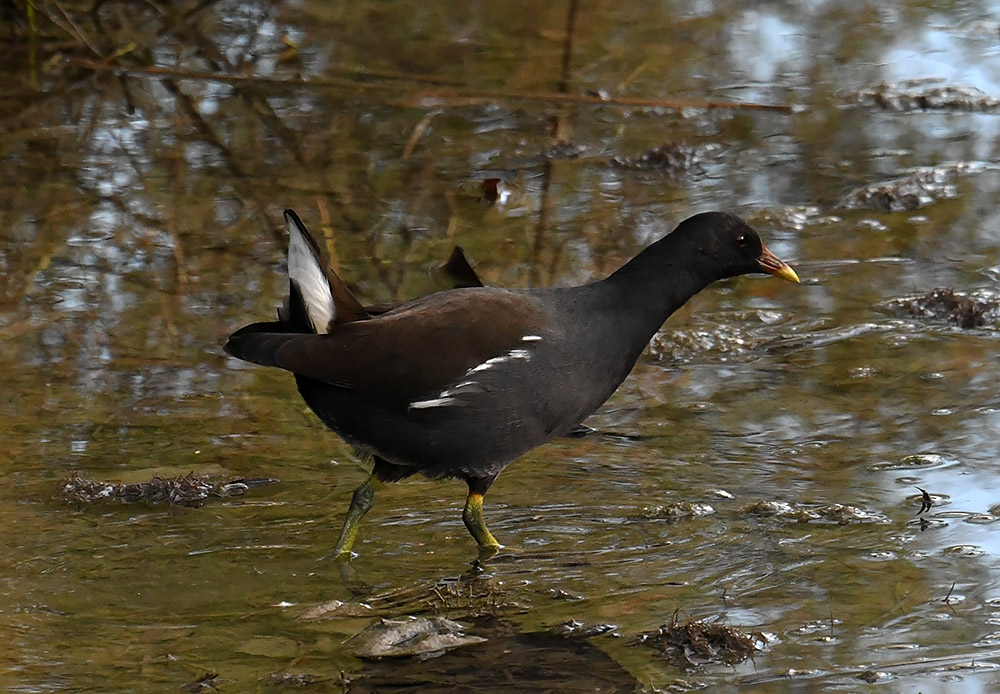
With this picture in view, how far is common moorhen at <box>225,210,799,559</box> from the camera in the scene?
3.60 m

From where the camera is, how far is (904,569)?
332 cm

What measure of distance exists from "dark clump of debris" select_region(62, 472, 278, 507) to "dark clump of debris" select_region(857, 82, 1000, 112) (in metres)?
4.55

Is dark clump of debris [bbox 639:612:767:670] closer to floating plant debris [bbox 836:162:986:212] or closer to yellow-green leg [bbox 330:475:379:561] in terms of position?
yellow-green leg [bbox 330:475:379:561]

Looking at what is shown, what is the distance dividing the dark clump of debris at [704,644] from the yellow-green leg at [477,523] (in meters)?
0.69

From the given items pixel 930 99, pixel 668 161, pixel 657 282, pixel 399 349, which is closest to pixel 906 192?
pixel 668 161

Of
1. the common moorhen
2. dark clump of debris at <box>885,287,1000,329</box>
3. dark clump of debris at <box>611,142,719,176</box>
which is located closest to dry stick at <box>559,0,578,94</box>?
dark clump of debris at <box>611,142,719,176</box>

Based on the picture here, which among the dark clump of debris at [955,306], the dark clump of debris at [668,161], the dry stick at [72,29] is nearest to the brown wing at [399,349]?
the dark clump of debris at [955,306]

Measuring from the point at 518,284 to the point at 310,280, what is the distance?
177 centimetres

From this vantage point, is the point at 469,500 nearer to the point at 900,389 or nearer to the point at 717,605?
the point at 717,605

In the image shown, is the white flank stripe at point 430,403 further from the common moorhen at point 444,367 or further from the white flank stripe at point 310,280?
the white flank stripe at point 310,280

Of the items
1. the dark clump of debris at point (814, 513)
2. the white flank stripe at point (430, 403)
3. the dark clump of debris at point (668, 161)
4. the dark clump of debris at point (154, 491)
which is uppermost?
the white flank stripe at point (430, 403)

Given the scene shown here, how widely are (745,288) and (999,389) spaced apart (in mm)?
1206

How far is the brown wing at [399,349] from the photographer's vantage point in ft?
11.7

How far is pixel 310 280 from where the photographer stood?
365 centimetres
